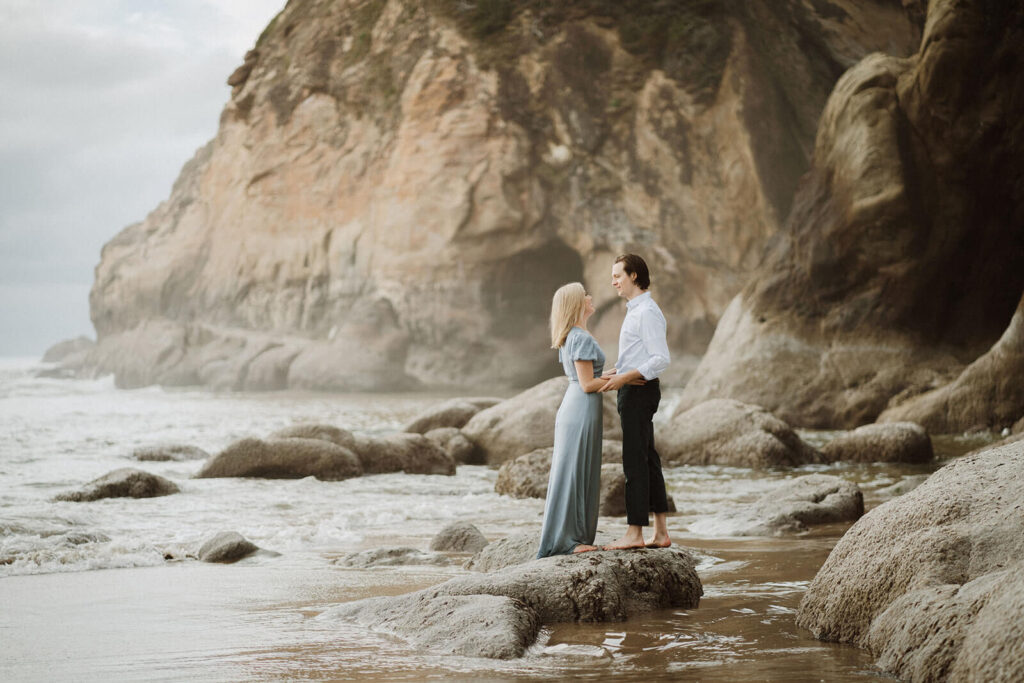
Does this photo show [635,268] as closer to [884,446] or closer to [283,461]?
[283,461]

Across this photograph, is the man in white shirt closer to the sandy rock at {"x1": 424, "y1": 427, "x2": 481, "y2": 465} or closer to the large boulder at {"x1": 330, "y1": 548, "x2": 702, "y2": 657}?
the large boulder at {"x1": 330, "y1": 548, "x2": 702, "y2": 657}

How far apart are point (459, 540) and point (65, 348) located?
74817 millimetres

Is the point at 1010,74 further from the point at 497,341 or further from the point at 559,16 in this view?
the point at 497,341

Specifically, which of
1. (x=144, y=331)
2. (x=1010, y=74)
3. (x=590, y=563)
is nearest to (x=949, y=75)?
(x=1010, y=74)

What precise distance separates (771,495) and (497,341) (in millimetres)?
27363

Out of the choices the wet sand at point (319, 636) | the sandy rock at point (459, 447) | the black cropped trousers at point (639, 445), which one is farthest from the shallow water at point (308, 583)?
the sandy rock at point (459, 447)

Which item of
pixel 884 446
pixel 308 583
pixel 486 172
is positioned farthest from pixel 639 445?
pixel 486 172

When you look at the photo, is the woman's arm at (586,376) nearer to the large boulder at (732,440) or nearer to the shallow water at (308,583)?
the shallow water at (308,583)

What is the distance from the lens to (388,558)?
715 cm

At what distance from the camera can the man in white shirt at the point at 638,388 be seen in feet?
17.7

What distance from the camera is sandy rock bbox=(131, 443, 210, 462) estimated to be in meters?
14.7

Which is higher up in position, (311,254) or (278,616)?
(311,254)

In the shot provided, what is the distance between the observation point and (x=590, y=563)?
5359 millimetres

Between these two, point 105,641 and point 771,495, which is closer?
point 105,641
